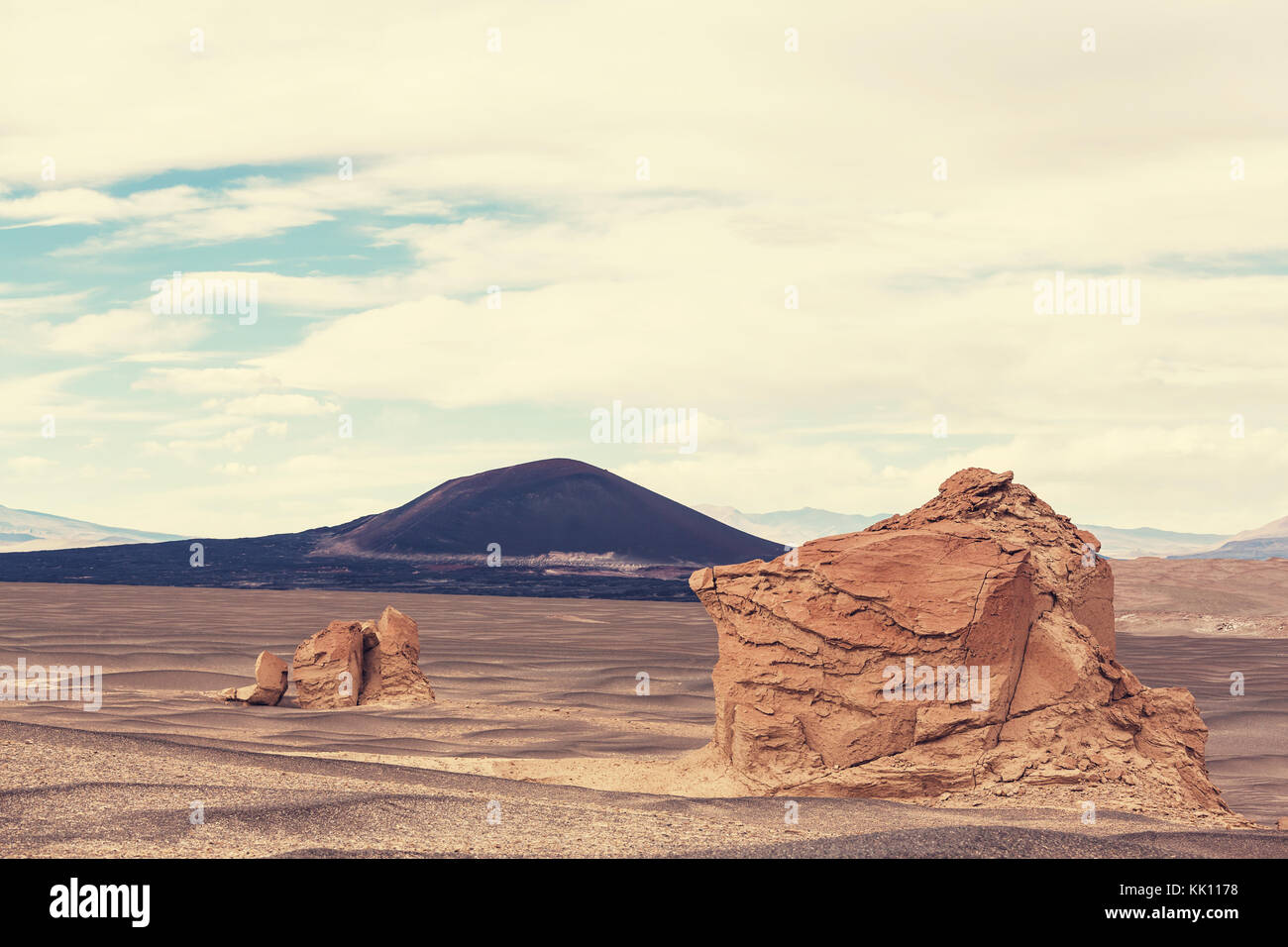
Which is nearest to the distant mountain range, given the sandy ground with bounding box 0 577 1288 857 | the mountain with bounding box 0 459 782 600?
the mountain with bounding box 0 459 782 600

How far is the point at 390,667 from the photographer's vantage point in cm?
1224

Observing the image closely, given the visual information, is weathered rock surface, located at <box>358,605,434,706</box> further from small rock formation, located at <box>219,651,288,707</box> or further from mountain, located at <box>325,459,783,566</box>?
mountain, located at <box>325,459,783,566</box>

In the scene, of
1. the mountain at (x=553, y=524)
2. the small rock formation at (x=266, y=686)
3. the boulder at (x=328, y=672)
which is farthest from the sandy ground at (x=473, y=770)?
the mountain at (x=553, y=524)

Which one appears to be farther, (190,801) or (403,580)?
(403,580)

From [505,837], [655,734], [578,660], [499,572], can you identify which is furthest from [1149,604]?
[499,572]

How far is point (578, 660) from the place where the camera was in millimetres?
17844

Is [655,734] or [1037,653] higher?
[1037,653]

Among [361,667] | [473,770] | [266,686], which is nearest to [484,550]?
[361,667]

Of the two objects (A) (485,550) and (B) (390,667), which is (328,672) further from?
(A) (485,550)

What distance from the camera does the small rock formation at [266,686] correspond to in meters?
11.7

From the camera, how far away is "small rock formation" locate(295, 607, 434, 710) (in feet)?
38.4

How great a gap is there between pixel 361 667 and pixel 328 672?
20.1 inches
